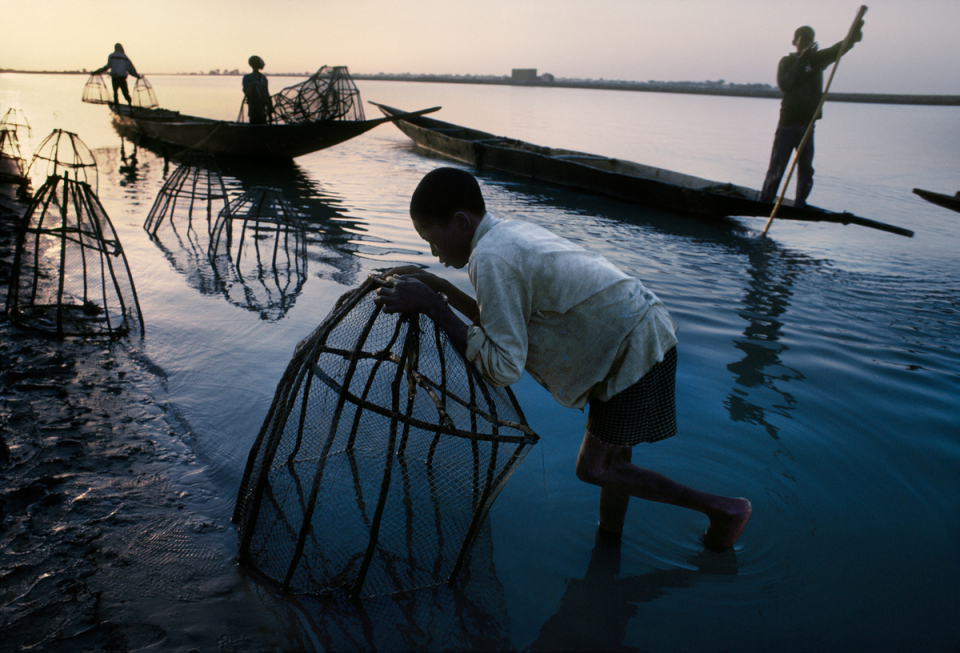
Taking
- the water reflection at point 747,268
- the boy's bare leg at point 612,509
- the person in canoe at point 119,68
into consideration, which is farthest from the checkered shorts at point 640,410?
the person in canoe at point 119,68

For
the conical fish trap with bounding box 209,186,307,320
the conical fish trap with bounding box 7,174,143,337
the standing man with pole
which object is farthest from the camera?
the standing man with pole

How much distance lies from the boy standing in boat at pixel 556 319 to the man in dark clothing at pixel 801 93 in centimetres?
742

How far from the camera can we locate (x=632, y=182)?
9586 millimetres

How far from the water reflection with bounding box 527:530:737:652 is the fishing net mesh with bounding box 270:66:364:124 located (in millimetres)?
11453

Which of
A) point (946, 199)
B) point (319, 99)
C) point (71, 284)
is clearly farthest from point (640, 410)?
point (319, 99)

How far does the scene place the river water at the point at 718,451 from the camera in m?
2.02

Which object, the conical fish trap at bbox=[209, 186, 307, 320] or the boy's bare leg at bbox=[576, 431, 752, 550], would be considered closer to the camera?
the boy's bare leg at bbox=[576, 431, 752, 550]

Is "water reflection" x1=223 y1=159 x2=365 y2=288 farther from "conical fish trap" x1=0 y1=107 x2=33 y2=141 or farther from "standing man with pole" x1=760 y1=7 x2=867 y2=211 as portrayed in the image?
"standing man with pole" x1=760 y1=7 x2=867 y2=211

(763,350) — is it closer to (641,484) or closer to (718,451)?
(718,451)

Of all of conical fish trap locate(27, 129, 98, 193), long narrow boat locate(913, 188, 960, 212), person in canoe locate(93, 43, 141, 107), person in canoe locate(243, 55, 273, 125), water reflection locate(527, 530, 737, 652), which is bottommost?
water reflection locate(527, 530, 737, 652)

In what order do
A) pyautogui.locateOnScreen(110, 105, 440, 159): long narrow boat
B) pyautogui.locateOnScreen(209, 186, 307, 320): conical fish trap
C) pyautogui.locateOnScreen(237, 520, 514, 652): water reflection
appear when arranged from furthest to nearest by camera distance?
pyautogui.locateOnScreen(110, 105, 440, 159): long narrow boat
pyautogui.locateOnScreen(209, 186, 307, 320): conical fish trap
pyautogui.locateOnScreen(237, 520, 514, 652): water reflection

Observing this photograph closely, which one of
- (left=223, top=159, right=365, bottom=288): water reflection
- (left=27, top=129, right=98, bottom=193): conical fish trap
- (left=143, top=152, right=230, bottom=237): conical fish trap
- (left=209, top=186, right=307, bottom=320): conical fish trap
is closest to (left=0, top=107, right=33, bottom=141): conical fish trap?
(left=27, top=129, right=98, bottom=193): conical fish trap

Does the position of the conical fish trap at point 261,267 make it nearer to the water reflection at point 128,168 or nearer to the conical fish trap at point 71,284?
the conical fish trap at point 71,284

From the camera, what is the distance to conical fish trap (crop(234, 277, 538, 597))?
72.2 inches
